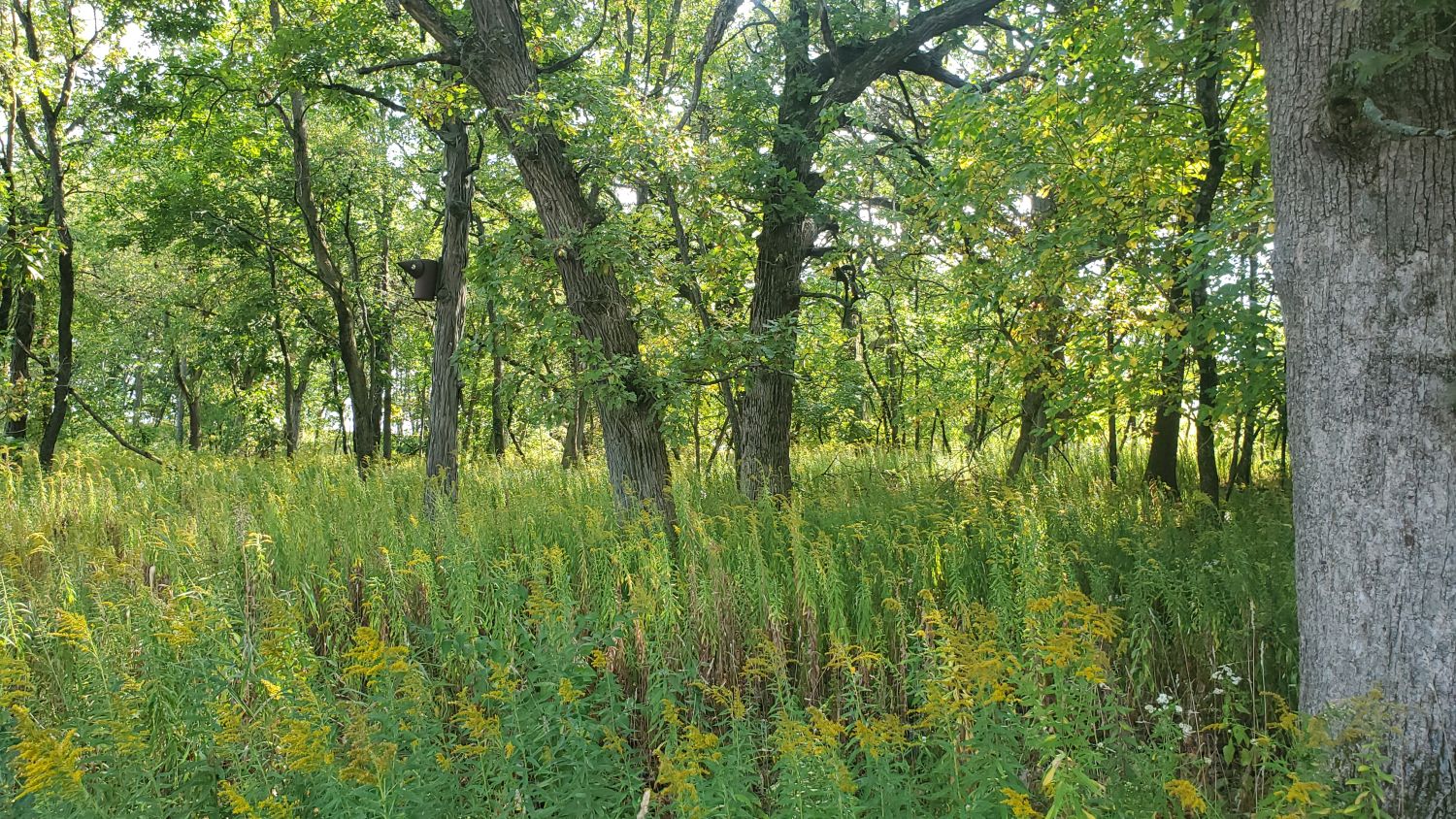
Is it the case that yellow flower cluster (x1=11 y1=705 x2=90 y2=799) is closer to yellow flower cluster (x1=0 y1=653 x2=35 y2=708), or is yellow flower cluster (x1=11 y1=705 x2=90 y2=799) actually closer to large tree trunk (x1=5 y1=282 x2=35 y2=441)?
yellow flower cluster (x1=0 y1=653 x2=35 y2=708)

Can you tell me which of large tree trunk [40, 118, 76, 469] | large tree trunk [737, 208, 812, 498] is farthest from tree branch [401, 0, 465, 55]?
large tree trunk [40, 118, 76, 469]

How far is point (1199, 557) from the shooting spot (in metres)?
5.00

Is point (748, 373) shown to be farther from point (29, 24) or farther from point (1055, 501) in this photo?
point (29, 24)

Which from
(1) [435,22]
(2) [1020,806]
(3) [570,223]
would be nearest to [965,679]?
(2) [1020,806]

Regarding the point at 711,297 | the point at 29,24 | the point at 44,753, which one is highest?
the point at 29,24

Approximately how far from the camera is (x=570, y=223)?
6.41 metres

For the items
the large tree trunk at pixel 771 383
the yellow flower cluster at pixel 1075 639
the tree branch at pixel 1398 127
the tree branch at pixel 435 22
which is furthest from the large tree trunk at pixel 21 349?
the tree branch at pixel 1398 127

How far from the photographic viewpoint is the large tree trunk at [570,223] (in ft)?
20.7

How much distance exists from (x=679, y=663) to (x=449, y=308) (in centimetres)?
541

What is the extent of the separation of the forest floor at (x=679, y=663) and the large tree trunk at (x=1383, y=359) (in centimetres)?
32

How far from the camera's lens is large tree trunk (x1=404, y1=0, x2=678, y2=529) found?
6309mm

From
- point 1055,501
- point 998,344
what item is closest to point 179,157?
point 998,344

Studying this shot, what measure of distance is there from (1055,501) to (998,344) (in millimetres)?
1537

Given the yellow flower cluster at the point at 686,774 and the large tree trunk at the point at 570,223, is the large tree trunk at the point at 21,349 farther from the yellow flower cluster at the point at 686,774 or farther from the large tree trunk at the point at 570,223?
the yellow flower cluster at the point at 686,774
